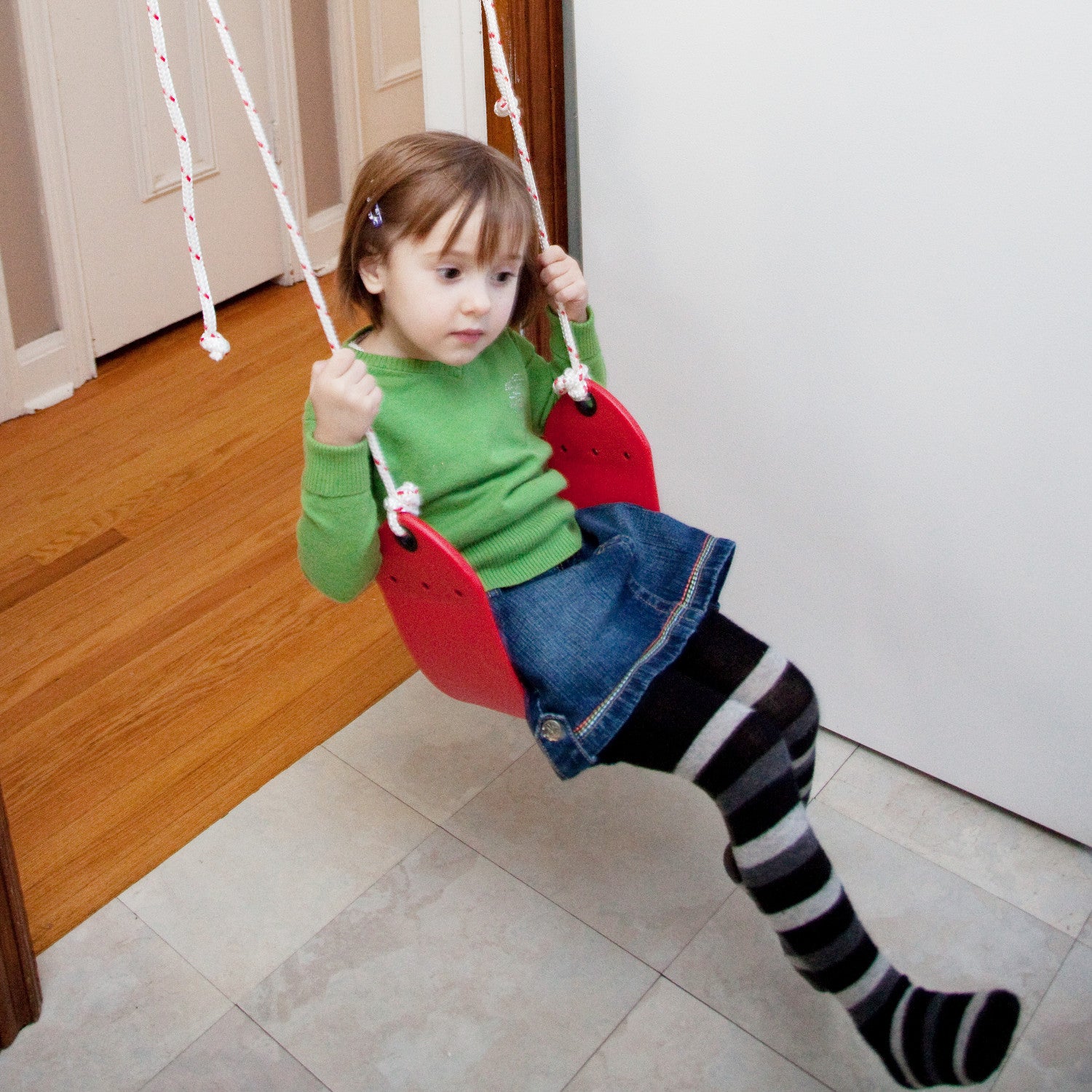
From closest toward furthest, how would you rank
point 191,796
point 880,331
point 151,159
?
point 880,331 → point 191,796 → point 151,159

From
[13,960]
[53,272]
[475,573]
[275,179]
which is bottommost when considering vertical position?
[13,960]

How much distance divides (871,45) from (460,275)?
1.68 ft

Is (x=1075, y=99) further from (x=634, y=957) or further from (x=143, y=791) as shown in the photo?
(x=143, y=791)

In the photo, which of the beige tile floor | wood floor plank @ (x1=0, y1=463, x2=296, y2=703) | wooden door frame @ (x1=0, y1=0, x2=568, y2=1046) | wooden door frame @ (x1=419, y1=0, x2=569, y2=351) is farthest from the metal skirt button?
wood floor plank @ (x1=0, y1=463, x2=296, y2=703)

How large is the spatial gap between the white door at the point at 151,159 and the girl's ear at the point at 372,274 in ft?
4.94

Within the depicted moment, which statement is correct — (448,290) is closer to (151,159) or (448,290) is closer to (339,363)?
(339,363)

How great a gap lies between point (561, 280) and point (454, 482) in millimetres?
247

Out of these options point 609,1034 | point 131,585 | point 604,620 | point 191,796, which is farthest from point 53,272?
point 609,1034

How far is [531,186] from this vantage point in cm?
121

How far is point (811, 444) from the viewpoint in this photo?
5.17 feet

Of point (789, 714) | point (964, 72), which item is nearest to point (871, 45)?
point (964, 72)

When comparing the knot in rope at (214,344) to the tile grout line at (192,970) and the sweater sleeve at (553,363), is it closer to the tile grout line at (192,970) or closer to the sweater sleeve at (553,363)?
the sweater sleeve at (553,363)

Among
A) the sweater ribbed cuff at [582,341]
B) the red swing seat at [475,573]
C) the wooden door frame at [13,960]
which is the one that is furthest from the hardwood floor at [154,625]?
the sweater ribbed cuff at [582,341]

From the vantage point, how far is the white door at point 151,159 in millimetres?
2488
